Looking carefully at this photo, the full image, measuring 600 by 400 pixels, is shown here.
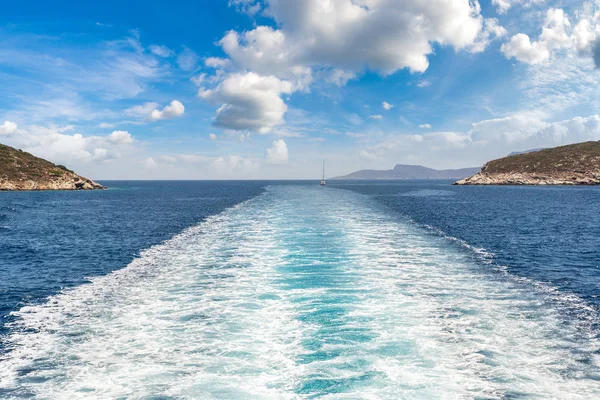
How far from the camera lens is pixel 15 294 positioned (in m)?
19.8

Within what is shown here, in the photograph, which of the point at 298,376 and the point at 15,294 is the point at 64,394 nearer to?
the point at 298,376

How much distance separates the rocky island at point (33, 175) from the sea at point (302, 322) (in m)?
148

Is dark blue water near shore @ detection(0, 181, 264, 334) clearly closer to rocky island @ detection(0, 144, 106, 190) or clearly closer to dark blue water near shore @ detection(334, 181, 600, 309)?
dark blue water near shore @ detection(334, 181, 600, 309)

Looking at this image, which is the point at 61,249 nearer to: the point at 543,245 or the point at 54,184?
the point at 543,245

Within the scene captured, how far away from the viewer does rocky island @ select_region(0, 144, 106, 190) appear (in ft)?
490

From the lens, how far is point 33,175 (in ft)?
515

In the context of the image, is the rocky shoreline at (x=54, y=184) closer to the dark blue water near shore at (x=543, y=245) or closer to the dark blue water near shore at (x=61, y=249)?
the dark blue water near shore at (x=61, y=249)

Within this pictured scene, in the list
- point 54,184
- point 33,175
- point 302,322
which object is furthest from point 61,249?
point 33,175

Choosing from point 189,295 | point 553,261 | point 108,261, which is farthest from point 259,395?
point 553,261

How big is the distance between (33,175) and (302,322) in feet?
602

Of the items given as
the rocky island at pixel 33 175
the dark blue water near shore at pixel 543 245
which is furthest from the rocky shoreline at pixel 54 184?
the dark blue water near shore at pixel 543 245

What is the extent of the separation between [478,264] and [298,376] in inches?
777

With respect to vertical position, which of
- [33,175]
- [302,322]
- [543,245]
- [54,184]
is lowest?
[543,245]

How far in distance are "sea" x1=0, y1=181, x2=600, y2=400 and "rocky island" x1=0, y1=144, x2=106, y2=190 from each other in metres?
148
